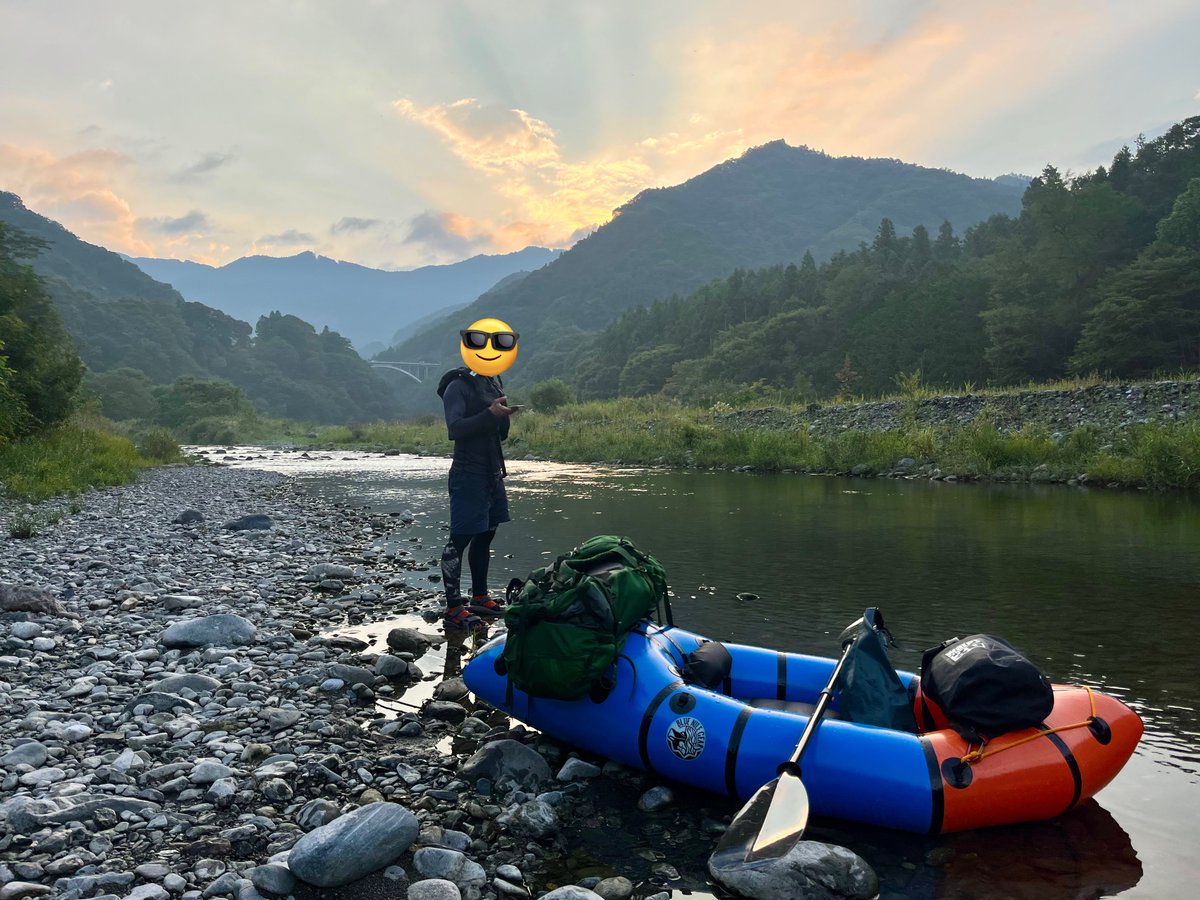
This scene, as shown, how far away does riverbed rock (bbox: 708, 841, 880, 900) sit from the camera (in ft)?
10.3

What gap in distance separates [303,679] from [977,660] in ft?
14.3

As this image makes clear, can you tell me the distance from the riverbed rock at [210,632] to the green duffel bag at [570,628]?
2.84 m

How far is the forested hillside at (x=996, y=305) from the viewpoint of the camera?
3975cm

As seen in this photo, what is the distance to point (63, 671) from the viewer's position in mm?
5195

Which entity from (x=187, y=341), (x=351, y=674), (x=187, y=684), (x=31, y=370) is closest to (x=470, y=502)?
(x=351, y=674)

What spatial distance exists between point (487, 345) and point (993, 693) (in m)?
4.72

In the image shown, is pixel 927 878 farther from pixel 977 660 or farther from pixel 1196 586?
pixel 1196 586

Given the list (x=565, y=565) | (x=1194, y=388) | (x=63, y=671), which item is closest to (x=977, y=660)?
(x=565, y=565)

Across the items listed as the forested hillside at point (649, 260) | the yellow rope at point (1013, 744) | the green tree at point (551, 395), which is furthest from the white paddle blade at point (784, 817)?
the forested hillside at point (649, 260)

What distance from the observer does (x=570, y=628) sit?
4254 mm

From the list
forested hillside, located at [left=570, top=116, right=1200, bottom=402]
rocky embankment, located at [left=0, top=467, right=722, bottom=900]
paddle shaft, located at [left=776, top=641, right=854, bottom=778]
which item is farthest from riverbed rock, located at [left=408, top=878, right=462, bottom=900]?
forested hillside, located at [left=570, top=116, right=1200, bottom=402]

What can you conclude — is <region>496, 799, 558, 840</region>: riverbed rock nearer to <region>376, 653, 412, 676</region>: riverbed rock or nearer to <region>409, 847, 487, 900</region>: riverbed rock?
<region>409, 847, 487, 900</region>: riverbed rock

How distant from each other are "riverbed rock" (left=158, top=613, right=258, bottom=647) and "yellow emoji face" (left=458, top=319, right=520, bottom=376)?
2923mm

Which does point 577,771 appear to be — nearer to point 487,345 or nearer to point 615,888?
point 615,888
